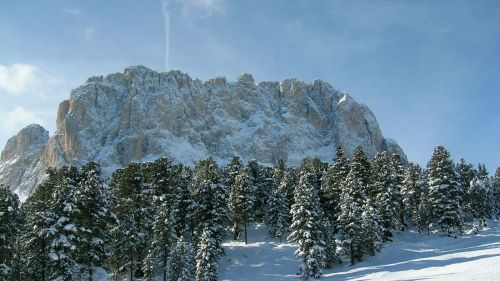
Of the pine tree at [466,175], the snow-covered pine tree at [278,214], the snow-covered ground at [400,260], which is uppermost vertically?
the pine tree at [466,175]

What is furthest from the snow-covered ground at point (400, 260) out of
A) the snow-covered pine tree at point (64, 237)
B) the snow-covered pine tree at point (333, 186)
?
the snow-covered pine tree at point (64, 237)

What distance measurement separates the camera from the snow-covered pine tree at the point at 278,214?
73.5 meters

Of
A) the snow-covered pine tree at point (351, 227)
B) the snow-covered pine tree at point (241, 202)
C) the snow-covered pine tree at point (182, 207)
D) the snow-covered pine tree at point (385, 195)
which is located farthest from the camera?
the snow-covered pine tree at point (241, 202)

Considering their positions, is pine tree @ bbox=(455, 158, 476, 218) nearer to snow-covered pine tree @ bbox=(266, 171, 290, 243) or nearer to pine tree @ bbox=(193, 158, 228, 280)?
snow-covered pine tree @ bbox=(266, 171, 290, 243)

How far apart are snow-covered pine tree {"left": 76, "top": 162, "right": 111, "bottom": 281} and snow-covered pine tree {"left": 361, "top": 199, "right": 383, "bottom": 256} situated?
30.3 metres

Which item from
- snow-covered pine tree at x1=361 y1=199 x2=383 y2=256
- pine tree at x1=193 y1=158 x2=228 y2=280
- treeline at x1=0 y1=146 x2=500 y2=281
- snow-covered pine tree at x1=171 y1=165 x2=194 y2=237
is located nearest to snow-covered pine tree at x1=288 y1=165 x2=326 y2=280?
treeline at x1=0 y1=146 x2=500 y2=281

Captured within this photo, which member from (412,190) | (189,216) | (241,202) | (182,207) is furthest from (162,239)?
(412,190)

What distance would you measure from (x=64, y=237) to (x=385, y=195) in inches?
1762

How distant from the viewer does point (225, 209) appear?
67812mm

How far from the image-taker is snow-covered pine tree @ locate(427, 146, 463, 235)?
218 ft

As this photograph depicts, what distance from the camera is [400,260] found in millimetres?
57062

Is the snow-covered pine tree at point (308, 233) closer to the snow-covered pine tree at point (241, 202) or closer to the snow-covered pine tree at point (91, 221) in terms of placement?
the snow-covered pine tree at point (241, 202)

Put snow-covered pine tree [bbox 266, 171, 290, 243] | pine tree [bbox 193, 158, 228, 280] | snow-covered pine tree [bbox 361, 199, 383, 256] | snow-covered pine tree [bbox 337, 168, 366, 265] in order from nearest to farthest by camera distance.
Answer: snow-covered pine tree [bbox 337, 168, 366, 265], snow-covered pine tree [bbox 361, 199, 383, 256], pine tree [bbox 193, 158, 228, 280], snow-covered pine tree [bbox 266, 171, 290, 243]

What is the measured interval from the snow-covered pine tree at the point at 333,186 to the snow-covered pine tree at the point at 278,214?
5.87m
